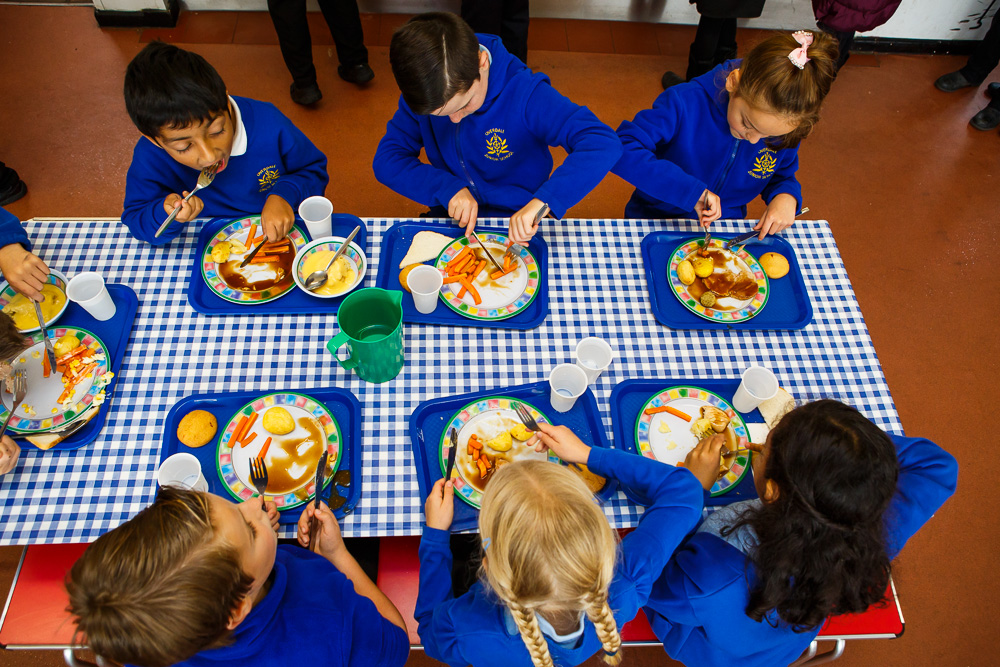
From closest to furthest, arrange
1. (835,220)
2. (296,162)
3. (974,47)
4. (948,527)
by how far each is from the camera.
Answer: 1. (296,162)
2. (948,527)
3. (835,220)
4. (974,47)

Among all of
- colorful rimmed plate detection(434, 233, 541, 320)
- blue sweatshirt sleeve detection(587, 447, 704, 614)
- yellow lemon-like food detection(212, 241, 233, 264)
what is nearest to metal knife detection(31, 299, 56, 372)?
yellow lemon-like food detection(212, 241, 233, 264)

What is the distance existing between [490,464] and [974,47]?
17.2 ft

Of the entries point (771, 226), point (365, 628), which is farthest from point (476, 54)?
point (365, 628)

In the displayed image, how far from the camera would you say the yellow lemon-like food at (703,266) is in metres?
2.04

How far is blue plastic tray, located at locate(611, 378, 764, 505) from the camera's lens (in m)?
1.69

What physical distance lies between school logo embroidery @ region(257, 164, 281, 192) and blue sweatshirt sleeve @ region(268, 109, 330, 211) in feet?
0.09

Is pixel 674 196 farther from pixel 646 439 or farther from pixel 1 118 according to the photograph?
pixel 1 118

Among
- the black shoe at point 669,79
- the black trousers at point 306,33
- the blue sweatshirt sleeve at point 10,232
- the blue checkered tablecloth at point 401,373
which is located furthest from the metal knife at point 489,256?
the black shoe at point 669,79

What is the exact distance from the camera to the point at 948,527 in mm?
2766

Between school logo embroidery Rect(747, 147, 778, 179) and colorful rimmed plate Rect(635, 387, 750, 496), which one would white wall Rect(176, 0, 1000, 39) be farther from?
colorful rimmed plate Rect(635, 387, 750, 496)

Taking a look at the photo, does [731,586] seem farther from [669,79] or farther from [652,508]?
[669,79]

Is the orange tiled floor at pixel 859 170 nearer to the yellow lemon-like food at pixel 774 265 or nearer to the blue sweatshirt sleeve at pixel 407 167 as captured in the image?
the blue sweatshirt sleeve at pixel 407 167

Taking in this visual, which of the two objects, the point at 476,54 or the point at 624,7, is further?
the point at 624,7

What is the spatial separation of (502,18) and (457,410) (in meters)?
2.93
